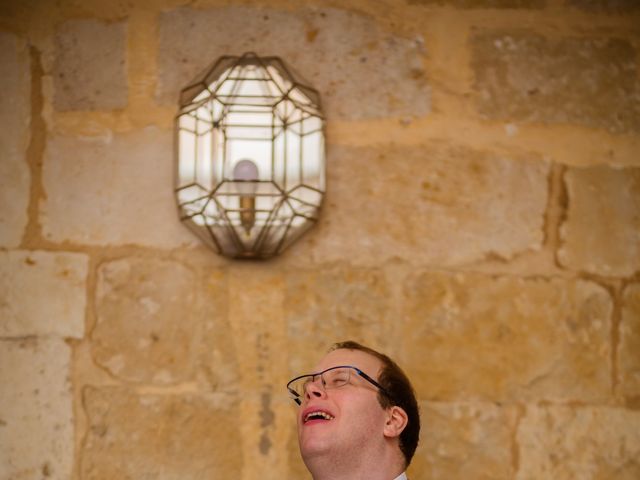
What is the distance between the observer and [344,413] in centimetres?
201

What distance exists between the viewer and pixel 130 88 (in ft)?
7.88

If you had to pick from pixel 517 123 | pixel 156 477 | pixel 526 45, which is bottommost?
pixel 156 477

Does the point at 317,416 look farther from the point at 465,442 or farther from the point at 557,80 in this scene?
the point at 557,80

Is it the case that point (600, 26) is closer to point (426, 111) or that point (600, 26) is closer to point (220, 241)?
point (426, 111)

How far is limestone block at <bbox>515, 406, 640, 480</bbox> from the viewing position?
231cm

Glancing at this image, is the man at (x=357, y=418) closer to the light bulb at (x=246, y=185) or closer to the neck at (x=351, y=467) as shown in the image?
the neck at (x=351, y=467)

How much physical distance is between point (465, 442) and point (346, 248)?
0.57 meters

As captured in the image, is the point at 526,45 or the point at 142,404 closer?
the point at 142,404

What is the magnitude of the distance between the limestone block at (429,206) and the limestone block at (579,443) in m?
0.43

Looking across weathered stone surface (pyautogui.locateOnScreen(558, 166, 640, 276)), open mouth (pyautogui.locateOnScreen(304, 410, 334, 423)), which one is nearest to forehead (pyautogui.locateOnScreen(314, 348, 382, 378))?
open mouth (pyautogui.locateOnScreen(304, 410, 334, 423))

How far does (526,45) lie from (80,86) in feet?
3.92

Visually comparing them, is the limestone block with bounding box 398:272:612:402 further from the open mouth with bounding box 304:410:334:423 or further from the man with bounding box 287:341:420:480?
the open mouth with bounding box 304:410:334:423

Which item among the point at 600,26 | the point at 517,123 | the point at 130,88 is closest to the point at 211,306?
the point at 130,88

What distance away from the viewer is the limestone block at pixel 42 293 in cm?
228
